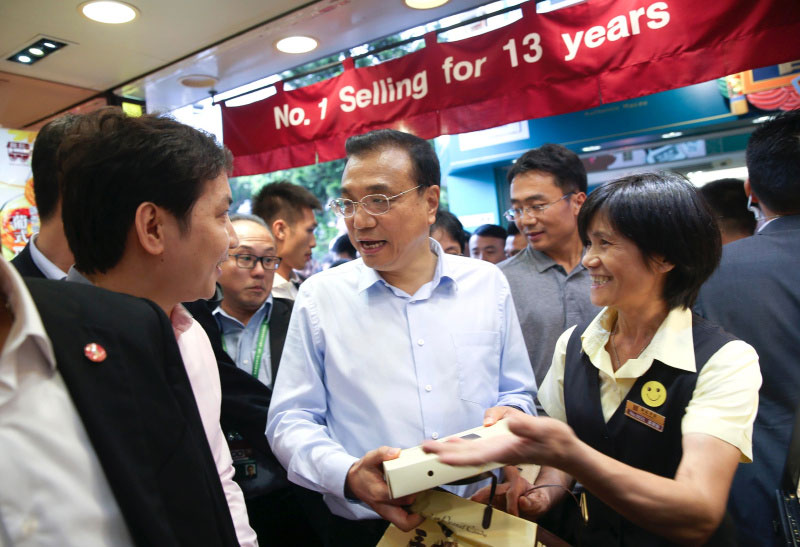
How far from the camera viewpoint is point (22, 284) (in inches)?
31.5

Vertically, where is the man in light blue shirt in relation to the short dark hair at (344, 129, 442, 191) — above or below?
below

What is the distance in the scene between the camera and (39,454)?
0.79m

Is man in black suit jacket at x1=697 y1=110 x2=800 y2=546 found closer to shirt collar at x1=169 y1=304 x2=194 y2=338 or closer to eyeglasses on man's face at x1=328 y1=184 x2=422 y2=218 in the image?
eyeglasses on man's face at x1=328 y1=184 x2=422 y2=218

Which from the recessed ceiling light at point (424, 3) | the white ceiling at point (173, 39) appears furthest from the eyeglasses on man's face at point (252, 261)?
the recessed ceiling light at point (424, 3)

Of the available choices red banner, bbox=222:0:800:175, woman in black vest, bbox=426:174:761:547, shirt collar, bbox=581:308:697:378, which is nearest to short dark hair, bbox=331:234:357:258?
red banner, bbox=222:0:800:175

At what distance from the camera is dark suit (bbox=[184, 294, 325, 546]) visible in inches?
81.3

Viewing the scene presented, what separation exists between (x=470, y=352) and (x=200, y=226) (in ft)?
2.91

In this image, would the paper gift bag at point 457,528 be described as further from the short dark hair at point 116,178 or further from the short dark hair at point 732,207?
the short dark hair at point 732,207

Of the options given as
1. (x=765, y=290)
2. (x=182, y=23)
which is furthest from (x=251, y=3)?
(x=765, y=290)

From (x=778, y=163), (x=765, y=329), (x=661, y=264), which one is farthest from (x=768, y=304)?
(x=661, y=264)

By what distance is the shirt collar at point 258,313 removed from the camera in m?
2.54

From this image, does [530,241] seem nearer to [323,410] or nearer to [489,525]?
[323,410]

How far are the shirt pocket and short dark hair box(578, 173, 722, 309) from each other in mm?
527

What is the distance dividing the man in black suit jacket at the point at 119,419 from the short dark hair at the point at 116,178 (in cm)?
30
